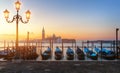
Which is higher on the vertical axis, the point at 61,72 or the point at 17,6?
the point at 17,6

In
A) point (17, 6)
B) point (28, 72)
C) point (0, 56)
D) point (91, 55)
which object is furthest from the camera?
point (91, 55)

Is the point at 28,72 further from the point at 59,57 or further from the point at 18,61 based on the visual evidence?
the point at 59,57

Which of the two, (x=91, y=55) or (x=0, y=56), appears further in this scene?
(x=91, y=55)

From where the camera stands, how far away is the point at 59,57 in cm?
3155

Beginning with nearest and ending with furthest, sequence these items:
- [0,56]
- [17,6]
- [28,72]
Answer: [28,72]
[17,6]
[0,56]

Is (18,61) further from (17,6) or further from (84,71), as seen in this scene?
(84,71)

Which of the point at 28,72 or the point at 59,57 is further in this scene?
the point at 59,57

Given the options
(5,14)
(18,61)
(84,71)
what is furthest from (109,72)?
(5,14)

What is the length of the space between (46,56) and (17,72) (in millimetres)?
18960

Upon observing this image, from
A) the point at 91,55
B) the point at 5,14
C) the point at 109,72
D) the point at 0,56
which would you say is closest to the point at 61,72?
the point at 109,72

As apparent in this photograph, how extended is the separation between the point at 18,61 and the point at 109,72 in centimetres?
682


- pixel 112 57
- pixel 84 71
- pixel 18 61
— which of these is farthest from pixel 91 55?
pixel 84 71

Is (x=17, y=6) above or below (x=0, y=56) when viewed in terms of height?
above

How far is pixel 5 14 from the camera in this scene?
52.0ft
